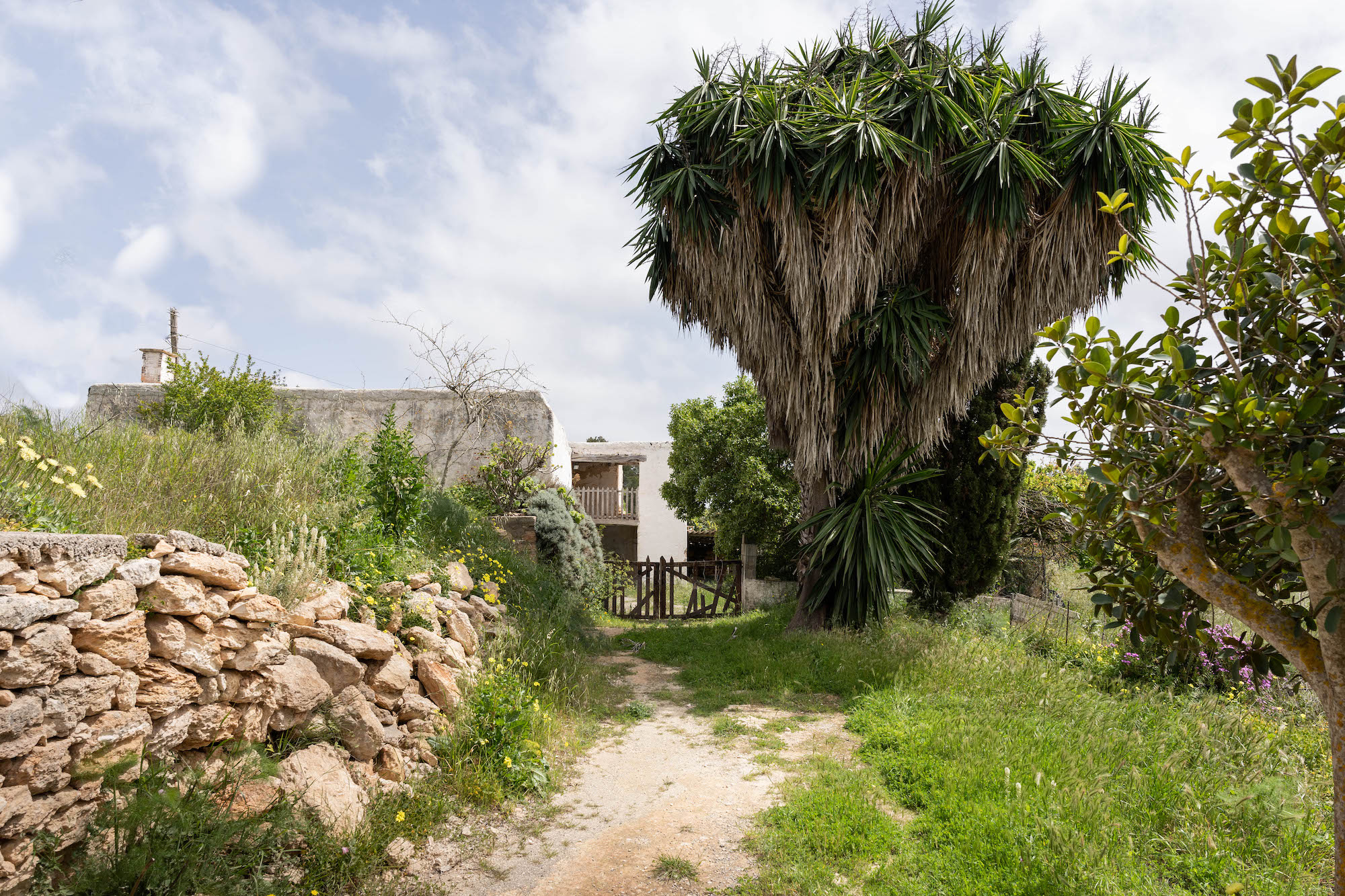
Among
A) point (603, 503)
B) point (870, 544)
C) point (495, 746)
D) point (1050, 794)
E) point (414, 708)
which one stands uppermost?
point (603, 503)

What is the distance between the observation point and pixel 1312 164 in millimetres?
1993

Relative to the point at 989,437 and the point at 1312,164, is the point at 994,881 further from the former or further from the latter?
the point at 1312,164

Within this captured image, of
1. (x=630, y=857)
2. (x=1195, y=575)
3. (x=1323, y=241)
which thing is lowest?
(x=630, y=857)

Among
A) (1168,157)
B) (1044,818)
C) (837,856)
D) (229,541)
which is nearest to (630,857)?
(837,856)

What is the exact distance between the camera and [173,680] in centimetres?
319

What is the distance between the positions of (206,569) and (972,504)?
30.2ft

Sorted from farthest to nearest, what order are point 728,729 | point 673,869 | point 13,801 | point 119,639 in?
point 728,729 < point 673,869 < point 119,639 < point 13,801

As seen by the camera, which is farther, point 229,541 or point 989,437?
point 229,541

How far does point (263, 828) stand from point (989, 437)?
11.4 ft

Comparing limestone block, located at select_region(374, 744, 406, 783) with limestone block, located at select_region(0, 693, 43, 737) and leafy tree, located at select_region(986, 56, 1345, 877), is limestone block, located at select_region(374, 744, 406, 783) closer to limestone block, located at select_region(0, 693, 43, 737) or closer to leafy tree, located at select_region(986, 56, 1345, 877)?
limestone block, located at select_region(0, 693, 43, 737)

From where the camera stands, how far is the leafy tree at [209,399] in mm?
10016

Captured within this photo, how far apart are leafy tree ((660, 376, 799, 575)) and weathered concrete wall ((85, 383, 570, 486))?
5.10 m

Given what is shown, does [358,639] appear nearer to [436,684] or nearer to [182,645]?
[436,684]

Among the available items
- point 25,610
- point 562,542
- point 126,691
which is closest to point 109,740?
point 126,691
